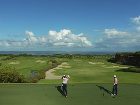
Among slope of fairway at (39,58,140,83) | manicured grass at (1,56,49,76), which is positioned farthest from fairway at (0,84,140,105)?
manicured grass at (1,56,49,76)

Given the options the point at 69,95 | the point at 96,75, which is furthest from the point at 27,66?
the point at 69,95

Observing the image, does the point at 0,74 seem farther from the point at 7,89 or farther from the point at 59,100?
the point at 59,100

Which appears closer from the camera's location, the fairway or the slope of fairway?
the fairway

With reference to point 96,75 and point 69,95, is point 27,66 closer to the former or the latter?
point 96,75

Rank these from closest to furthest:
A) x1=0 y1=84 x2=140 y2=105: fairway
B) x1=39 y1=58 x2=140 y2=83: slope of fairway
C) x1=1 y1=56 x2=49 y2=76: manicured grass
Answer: x1=0 y1=84 x2=140 y2=105: fairway, x1=39 y1=58 x2=140 y2=83: slope of fairway, x1=1 y1=56 x2=49 y2=76: manicured grass

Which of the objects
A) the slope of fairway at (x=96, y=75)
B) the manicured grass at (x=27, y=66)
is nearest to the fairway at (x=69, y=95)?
the slope of fairway at (x=96, y=75)

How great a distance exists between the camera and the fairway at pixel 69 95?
28.3 meters

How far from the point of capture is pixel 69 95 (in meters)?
31.5

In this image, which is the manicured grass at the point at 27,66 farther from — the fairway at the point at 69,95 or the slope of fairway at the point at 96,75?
the fairway at the point at 69,95

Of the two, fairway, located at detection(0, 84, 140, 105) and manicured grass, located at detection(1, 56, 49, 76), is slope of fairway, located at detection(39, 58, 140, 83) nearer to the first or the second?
manicured grass, located at detection(1, 56, 49, 76)

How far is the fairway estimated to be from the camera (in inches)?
1115

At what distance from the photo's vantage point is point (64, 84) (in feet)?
104

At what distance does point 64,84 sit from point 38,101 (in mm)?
4268

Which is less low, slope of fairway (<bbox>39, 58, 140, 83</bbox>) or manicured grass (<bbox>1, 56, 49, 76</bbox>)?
manicured grass (<bbox>1, 56, 49, 76</bbox>)
